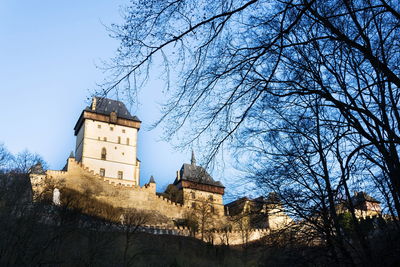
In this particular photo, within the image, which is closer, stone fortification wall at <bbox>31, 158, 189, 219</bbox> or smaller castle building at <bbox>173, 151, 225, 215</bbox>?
stone fortification wall at <bbox>31, 158, 189, 219</bbox>

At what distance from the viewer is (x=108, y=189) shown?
3838 cm

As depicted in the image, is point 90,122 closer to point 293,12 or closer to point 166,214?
point 166,214

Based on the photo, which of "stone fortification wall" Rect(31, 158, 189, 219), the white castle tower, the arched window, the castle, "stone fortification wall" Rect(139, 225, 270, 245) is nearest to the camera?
"stone fortification wall" Rect(139, 225, 270, 245)

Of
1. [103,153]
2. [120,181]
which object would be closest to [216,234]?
[120,181]

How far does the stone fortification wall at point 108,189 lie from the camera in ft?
117

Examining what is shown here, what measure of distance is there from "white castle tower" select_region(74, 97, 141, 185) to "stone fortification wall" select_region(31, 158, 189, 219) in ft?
19.0

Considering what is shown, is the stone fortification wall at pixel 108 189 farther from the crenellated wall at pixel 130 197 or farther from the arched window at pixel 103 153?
the arched window at pixel 103 153

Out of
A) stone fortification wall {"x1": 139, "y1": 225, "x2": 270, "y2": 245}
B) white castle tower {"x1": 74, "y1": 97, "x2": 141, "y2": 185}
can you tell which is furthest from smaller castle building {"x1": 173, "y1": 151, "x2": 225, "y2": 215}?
stone fortification wall {"x1": 139, "y1": 225, "x2": 270, "y2": 245}

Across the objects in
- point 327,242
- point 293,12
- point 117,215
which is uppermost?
point 117,215

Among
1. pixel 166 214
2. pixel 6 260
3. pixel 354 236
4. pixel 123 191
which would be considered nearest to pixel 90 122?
pixel 123 191

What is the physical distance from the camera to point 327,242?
7.94 meters

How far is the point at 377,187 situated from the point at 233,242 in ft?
100

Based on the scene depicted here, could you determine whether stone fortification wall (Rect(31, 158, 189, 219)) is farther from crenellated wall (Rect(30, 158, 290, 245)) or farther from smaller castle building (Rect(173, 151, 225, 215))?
smaller castle building (Rect(173, 151, 225, 215))

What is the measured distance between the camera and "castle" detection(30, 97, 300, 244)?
3662 centimetres
